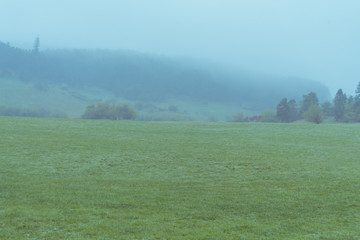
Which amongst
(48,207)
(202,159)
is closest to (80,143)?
(202,159)

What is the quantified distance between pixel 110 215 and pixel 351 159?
83.9ft

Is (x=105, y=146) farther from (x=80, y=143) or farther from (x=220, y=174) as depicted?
(x=220, y=174)

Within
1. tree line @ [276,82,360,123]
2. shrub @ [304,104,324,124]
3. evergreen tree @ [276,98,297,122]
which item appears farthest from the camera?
evergreen tree @ [276,98,297,122]

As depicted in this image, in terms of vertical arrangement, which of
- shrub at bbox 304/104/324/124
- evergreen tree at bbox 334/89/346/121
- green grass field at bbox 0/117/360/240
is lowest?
green grass field at bbox 0/117/360/240

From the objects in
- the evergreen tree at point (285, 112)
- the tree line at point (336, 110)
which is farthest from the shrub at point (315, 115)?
the evergreen tree at point (285, 112)

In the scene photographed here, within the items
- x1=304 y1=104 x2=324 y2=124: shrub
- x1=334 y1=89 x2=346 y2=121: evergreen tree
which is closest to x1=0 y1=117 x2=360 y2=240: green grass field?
x1=304 y1=104 x2=324 y2=124: shrub

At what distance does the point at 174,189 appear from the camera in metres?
18.2

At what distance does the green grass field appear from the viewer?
11.5m

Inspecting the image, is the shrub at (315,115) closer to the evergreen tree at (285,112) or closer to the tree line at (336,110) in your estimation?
the tree line at (336,110)

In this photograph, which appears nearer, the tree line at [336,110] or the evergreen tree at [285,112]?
the tree line at [336,110]

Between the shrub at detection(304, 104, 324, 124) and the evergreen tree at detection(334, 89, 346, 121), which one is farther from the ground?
the evergreen tree at detection(334, 89, 346, 121)

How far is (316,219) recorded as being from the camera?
13070 millimetres

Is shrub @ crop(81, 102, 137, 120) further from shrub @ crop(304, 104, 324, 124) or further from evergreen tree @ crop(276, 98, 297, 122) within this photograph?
shrub @ crop(304, 104, 324, 124)

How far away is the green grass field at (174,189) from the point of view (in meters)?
11.5
